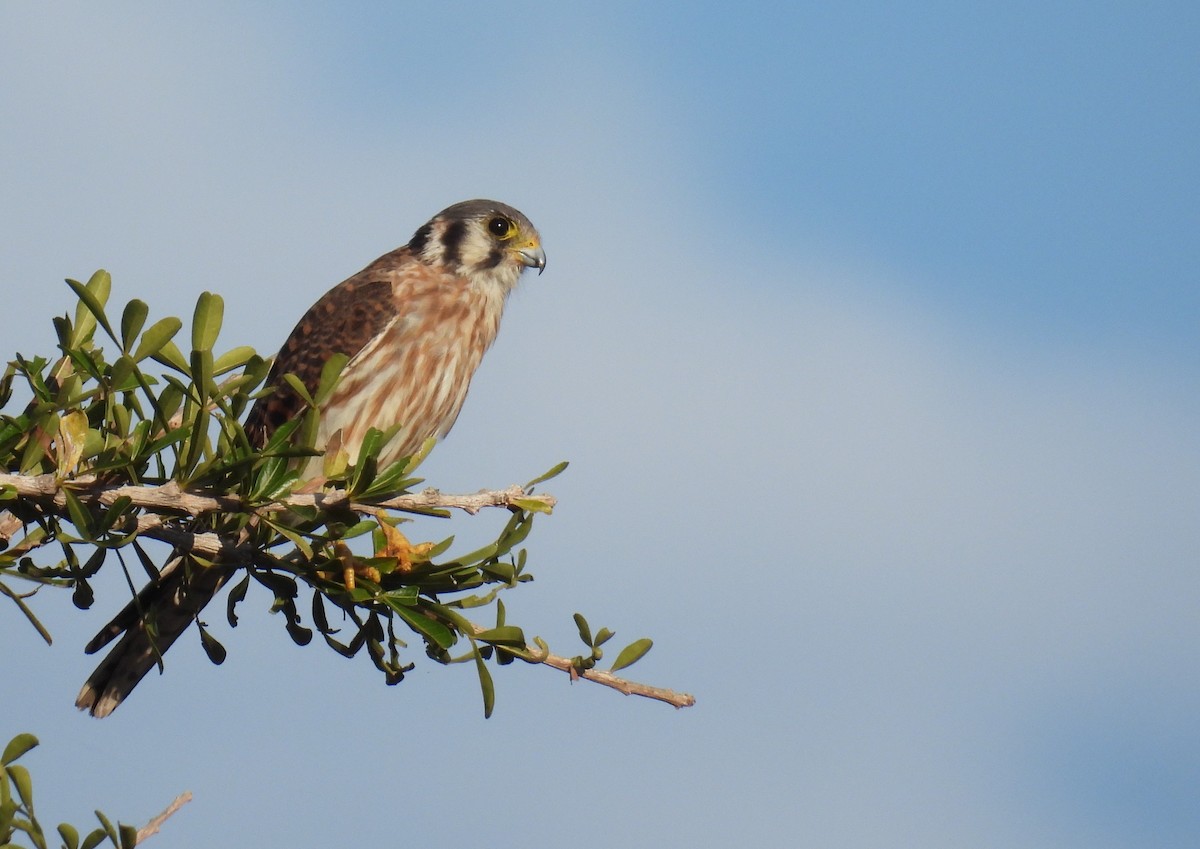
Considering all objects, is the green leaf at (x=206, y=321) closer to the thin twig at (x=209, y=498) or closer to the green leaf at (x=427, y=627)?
the thin twig at (x=209, y=498)

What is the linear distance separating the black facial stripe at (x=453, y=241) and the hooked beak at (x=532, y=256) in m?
0.25

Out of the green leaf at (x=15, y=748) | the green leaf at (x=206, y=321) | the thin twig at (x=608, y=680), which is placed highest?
the green leaf at (x=206, y=321)

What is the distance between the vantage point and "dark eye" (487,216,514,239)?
5.96 metres

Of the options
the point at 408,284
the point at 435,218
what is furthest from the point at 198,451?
the point at 435,218

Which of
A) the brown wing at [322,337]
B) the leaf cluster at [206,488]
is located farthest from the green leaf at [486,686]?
the brown wing at [322,337]

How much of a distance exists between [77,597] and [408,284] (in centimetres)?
246

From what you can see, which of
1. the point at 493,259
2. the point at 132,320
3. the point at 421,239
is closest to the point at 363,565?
the point at 132,320

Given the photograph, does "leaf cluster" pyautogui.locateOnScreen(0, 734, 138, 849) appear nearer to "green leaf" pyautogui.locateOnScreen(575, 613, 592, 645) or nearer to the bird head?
"green leaf" pyautogui.locateOnScreen(575, 613, 592, 645)

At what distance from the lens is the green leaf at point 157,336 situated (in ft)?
9.05

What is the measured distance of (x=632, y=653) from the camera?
3016mm

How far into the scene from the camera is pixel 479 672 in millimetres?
3070

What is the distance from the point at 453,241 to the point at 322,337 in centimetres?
95

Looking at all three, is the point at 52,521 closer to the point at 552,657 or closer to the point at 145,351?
the point at 145,351

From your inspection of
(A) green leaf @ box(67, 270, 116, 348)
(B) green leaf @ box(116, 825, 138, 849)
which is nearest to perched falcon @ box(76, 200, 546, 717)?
(A) green leaf @ box(67, 270, 116, 348)
